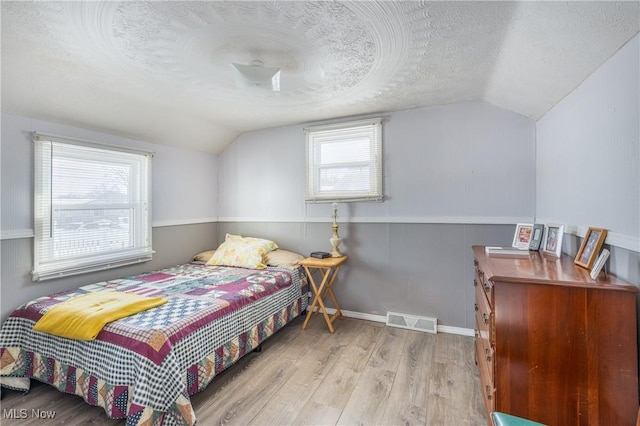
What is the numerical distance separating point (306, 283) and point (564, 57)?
2.99 m

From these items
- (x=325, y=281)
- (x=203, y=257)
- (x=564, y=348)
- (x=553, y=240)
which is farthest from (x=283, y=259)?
(x=564, y=348)

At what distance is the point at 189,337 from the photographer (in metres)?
1.88

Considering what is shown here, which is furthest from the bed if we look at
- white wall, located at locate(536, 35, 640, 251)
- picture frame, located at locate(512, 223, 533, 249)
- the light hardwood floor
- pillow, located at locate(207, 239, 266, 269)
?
white wall, located at locate(536, 35, 640, 251)

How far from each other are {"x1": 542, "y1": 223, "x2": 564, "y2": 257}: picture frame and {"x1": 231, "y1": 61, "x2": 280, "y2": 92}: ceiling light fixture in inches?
86.4

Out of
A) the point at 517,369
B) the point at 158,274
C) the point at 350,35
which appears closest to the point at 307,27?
the point at 350,35

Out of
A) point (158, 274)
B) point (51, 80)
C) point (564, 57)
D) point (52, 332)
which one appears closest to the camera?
point (564, 57)

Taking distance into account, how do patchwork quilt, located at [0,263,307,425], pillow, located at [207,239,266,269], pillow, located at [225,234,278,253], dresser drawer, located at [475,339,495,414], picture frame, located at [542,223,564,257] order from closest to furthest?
dresser drawer, located at [475,339,495,414] < patchwork quilt, located at [0,263,307,425] < picture frame, located at [542,223,564,257] < pillow, located at [207,239,266,269] < pillow, located at [225,234,278,253]

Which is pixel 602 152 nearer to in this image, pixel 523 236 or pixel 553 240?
pixel 553 240

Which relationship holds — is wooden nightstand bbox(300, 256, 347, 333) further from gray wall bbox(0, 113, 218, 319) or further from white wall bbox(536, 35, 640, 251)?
white wall bbox(536, 35, 640, 251)

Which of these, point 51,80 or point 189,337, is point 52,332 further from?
point 51,80

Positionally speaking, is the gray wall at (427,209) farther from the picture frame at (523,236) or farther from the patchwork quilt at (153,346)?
the patchwork quilt at (153,346)

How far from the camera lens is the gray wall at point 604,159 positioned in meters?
1.31

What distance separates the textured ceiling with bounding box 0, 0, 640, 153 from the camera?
1494 mm

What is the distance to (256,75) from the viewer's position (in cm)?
204
